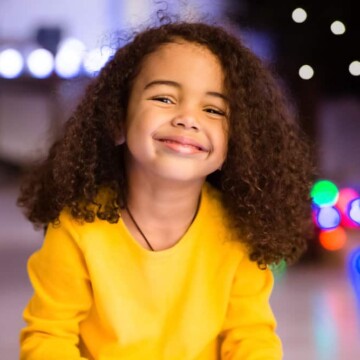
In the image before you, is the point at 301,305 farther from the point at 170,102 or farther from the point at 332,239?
the point at 170,102

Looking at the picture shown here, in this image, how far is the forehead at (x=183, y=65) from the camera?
2.67 feet

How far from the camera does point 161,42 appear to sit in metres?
0.85

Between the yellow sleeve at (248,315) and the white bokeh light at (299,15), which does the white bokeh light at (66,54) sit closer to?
the white bokeh light at (299,15)

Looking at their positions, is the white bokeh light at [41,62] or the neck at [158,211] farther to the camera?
the white bokeh light at [41,62]

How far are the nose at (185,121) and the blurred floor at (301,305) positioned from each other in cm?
50

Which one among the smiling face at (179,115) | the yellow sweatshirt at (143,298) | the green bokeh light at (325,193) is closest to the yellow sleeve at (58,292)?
the yellow sweatshirt at (143,298)

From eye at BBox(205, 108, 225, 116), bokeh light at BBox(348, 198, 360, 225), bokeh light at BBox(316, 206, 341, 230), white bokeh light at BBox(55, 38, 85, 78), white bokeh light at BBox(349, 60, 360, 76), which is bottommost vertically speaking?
eye at BBox(205, 108, 225, 116)

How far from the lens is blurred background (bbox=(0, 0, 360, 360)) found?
139 centimetres

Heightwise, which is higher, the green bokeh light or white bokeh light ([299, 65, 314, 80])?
white bokeh light ([299, 65, 314, 80])

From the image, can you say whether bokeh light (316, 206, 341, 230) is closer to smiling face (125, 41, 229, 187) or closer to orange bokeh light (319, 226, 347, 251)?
orange bokeh light (319, 226, 347, 251)

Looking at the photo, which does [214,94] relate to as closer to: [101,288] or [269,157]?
[269,157]

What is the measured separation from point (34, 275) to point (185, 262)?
197 mm

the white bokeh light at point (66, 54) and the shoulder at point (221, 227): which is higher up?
the white bokeh light at point (66, 54)

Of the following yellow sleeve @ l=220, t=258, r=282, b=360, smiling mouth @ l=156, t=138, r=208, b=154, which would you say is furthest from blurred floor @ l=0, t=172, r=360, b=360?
smiling mouth @ l=156, t=138, r=208, b=154
